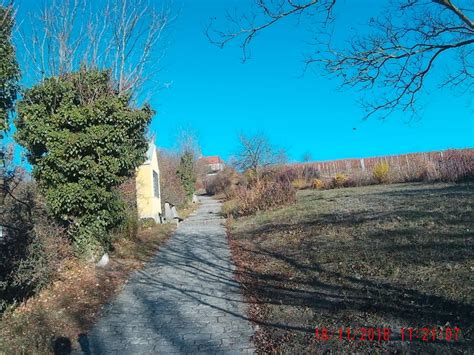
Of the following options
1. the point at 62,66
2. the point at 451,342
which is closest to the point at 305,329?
the point at 451,342

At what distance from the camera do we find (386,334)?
13.3 feet

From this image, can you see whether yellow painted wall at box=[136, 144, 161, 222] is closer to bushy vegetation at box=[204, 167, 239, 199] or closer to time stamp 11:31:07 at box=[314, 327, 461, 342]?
time stamp 11:31:07 at box=[314, 327, 461, 342]

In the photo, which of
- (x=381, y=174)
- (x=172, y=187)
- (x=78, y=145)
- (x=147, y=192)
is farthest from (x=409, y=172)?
(x=78, y=145)

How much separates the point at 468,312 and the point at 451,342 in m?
0.65

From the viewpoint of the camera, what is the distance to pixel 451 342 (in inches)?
142

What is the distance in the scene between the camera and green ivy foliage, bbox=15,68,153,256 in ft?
28.2

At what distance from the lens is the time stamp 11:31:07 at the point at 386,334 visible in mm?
3773

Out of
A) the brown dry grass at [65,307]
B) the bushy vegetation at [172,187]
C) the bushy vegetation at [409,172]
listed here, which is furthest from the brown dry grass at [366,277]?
the bushy vegetation at [172,187]

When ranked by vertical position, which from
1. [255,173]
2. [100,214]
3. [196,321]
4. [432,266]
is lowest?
[196,321]

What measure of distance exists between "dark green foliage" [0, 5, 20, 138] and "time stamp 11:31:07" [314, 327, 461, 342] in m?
5.53

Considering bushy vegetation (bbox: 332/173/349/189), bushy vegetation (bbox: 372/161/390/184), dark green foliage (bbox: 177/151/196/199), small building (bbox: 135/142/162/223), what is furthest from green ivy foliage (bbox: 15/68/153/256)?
dark green foliage (bbox: 177/151/196/199)

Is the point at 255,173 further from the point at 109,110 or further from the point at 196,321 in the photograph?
the point at 196,321

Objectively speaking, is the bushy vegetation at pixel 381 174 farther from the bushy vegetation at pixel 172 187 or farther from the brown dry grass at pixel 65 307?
the brown dry grass at pixel 65 307

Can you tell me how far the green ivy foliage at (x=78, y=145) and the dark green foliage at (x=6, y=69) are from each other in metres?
2.32
